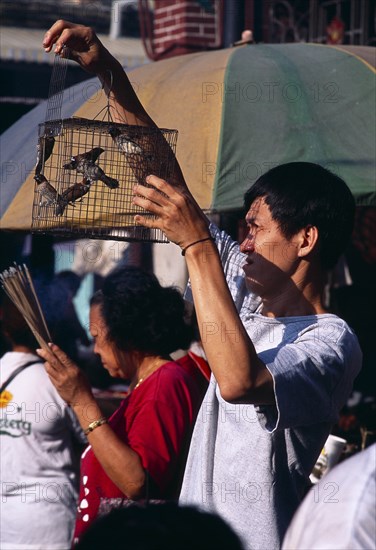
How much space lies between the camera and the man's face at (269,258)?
251 centimetres

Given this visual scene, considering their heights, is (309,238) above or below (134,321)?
above

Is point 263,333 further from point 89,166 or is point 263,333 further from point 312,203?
point 89,166

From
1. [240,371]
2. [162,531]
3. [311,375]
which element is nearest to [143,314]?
[311,375]

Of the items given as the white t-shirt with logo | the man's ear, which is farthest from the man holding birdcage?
the white t-shirt with logo

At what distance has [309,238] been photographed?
8.34 ft

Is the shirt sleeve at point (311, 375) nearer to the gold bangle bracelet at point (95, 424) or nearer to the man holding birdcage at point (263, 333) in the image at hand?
the man holding birdcage at point (263, 333)

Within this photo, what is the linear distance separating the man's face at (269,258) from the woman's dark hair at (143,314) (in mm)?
998

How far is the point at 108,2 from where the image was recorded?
1341 centimetres

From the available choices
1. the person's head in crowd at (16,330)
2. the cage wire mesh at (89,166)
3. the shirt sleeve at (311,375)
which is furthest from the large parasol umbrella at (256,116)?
the shirt sleeve at (311,375)

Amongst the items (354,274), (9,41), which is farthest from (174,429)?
(9,41)

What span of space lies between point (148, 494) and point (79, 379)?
17.5 inches

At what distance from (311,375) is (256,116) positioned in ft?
6.16

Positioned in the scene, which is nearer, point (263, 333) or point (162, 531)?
point (162, 531)

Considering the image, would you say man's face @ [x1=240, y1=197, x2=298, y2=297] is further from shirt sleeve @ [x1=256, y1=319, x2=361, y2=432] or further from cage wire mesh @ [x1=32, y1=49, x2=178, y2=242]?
cage wire mesh @ [x1=32, y1=49, x2=178, y2=242]
